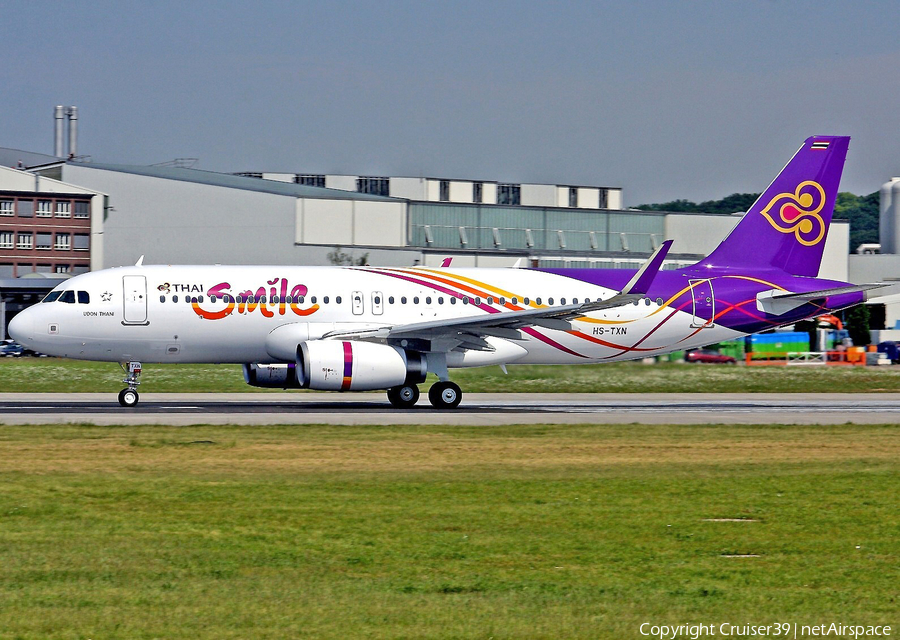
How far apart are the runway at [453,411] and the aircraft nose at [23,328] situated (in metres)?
1.83

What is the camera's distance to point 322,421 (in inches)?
1033

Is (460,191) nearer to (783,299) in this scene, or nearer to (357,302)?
(783,299)

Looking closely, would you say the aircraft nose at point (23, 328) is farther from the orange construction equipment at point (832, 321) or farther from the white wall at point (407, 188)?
the white wall at point (407, 188)

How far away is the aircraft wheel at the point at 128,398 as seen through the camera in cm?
2948

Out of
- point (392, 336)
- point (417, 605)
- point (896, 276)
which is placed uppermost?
point (896, 276)

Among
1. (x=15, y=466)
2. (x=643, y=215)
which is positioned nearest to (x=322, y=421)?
(x=15, y=466)

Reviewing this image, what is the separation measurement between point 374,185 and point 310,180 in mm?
5684

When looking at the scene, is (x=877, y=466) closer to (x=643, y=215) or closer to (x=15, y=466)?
(x=15, y=466)

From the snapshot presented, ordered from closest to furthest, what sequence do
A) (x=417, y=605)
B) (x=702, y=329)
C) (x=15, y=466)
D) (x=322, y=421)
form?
(x=417, y=605) < (x=15, y=466) < (x=322, y=421) < (x=702, y=329)

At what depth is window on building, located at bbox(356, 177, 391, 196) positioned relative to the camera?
9716 cm

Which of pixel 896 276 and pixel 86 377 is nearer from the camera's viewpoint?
pixel 86 377

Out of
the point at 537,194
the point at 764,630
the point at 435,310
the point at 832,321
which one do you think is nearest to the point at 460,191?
the point at 537,194

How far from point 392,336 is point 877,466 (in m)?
13.8

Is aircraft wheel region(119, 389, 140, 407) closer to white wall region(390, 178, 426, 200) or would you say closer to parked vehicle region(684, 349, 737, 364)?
parked vehicle region(684, 349, 737, 364)
